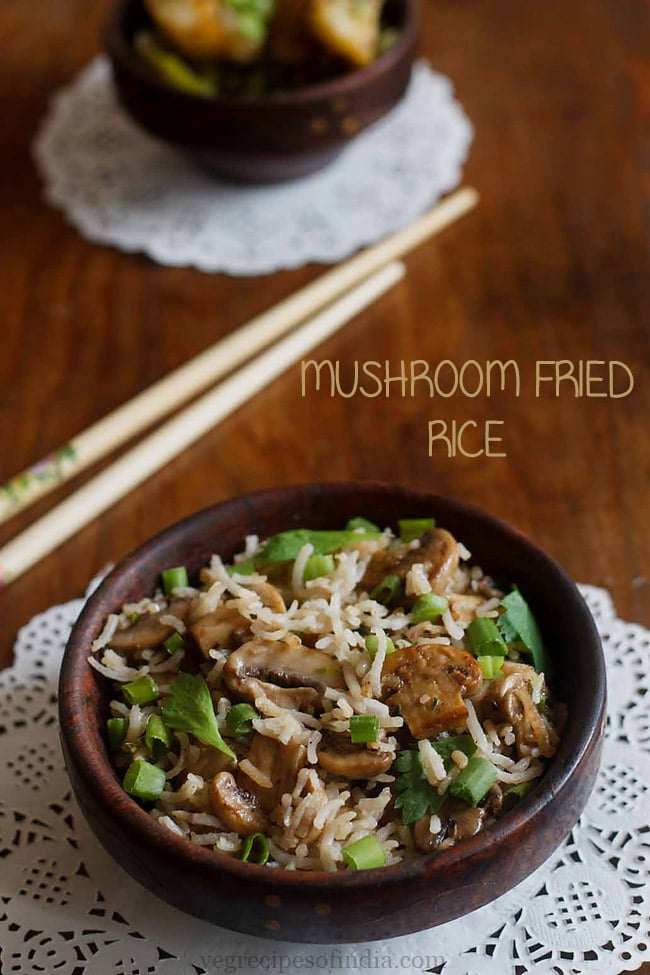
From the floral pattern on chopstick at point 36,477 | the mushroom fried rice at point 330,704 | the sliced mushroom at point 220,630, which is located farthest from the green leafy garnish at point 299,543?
the floral pattern on chopstick at point 36,477

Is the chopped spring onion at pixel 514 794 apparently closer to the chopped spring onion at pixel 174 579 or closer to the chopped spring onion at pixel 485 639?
the chopped spring onion at pixel 485 639

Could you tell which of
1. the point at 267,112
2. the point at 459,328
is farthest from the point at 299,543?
the point at 267,112

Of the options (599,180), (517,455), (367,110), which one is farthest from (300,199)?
(517,455)

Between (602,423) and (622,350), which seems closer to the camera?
(602,423)

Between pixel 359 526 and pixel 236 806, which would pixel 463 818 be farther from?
pixel 359 526

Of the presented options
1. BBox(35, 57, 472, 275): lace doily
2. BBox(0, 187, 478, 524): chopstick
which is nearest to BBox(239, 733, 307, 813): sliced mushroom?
BBox(0, 187, 478, 524): chopstick

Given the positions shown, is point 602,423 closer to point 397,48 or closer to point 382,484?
point 382,484
